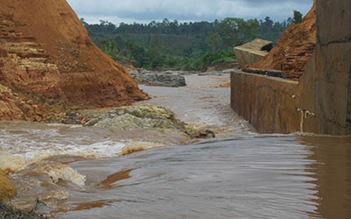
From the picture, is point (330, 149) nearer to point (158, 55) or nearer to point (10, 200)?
point (10, 200)

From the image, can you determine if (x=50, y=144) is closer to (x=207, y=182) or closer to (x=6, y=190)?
(x=6, y=190)

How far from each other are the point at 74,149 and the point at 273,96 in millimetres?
4432

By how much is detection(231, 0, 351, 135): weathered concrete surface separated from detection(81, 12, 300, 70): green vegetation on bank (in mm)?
45546

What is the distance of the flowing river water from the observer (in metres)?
3.44

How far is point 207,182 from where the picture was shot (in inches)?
171

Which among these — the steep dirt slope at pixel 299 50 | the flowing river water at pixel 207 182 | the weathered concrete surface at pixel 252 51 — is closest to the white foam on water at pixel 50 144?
the flowing river water at pixel 207 182

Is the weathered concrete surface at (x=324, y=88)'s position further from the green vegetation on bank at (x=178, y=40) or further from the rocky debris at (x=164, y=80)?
the green vegetation on bank at (x=178, y=40)

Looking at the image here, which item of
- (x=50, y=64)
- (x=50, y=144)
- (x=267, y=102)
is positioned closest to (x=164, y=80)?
(x=50, y=64)

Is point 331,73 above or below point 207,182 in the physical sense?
above

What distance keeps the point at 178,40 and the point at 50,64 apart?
307 feet

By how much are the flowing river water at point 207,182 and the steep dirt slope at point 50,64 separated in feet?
27.5

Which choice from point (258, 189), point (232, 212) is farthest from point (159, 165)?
point (232, 212)

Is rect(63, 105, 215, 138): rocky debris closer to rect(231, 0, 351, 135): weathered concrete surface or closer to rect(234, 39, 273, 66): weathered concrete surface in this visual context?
rect(231, 0, 351, 135): weathered concrete surface

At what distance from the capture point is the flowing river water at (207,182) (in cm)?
344
